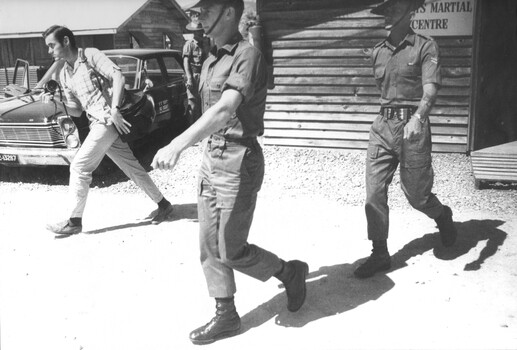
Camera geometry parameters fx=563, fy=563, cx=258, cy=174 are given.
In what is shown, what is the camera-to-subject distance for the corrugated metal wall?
793 centimetres

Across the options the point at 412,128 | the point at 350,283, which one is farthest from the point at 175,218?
the point at 412,128

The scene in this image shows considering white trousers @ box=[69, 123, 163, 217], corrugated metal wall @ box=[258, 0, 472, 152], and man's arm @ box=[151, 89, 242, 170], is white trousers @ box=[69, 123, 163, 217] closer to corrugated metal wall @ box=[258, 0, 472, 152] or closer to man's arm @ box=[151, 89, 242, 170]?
man's arm @ box=[151, 89, 242, 170]

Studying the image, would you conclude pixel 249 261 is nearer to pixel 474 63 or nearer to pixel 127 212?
pixel 127 212

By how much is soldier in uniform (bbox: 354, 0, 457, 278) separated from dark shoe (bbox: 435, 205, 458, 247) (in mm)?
231

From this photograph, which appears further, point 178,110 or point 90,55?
point 178,110

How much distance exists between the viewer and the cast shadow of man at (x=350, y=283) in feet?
12.1

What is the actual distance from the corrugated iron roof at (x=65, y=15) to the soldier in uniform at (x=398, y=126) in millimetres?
14469

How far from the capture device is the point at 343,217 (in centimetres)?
571

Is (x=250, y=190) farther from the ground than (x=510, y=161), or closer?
farther from the ground

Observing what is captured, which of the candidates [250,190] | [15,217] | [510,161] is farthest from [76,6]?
[250,190]

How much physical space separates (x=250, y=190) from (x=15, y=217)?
389cm

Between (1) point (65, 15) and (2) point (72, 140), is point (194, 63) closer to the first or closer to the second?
(2) point (72, 140)

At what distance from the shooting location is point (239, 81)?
9.77ft

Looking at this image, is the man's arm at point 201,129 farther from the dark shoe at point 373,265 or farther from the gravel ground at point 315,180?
the gravel ground at point 315,180
